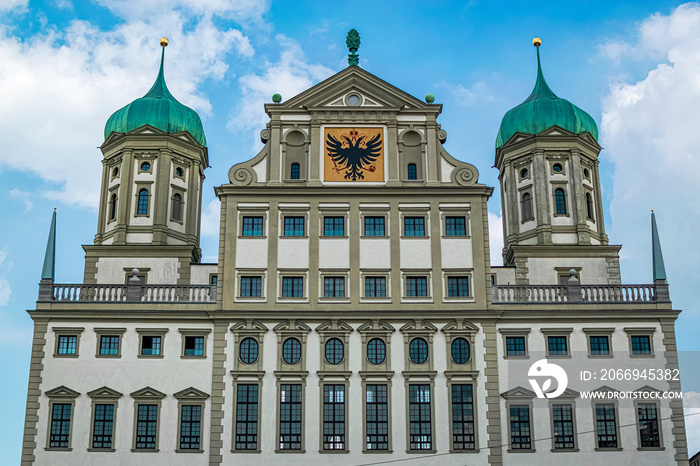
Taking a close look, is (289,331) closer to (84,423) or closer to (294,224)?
(294,224)

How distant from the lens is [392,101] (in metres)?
49.5

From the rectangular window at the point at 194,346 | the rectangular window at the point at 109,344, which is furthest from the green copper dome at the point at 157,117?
the rectangular window at the point at 194,346

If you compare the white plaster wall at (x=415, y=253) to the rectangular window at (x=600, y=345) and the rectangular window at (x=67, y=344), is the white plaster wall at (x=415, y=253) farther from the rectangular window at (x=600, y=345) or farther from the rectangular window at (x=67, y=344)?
the rectangular window at (x=67, y=344)

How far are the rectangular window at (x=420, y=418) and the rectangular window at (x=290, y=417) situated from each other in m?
5.03

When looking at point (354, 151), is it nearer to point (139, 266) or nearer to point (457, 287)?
point (457, 287)

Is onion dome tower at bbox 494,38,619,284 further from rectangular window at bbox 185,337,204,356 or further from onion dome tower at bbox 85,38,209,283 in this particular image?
onion dome tower at bbox 85,38,209,283

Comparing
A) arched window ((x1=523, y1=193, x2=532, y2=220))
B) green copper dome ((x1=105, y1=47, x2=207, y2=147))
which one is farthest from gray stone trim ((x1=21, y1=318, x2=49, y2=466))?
arched window ((x1=523, y1=193, x2=532, y2=220))

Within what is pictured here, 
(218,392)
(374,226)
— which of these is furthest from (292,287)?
(218,392)

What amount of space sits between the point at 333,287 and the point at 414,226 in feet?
16.3

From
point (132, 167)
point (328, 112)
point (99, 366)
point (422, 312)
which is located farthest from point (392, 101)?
point (99, 366)

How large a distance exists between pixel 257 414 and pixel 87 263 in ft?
45.0

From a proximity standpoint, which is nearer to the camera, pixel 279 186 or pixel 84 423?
pixel 84 423

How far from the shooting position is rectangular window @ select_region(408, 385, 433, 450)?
4369cm

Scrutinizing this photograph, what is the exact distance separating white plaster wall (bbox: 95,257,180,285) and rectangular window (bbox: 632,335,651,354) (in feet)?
75.6
